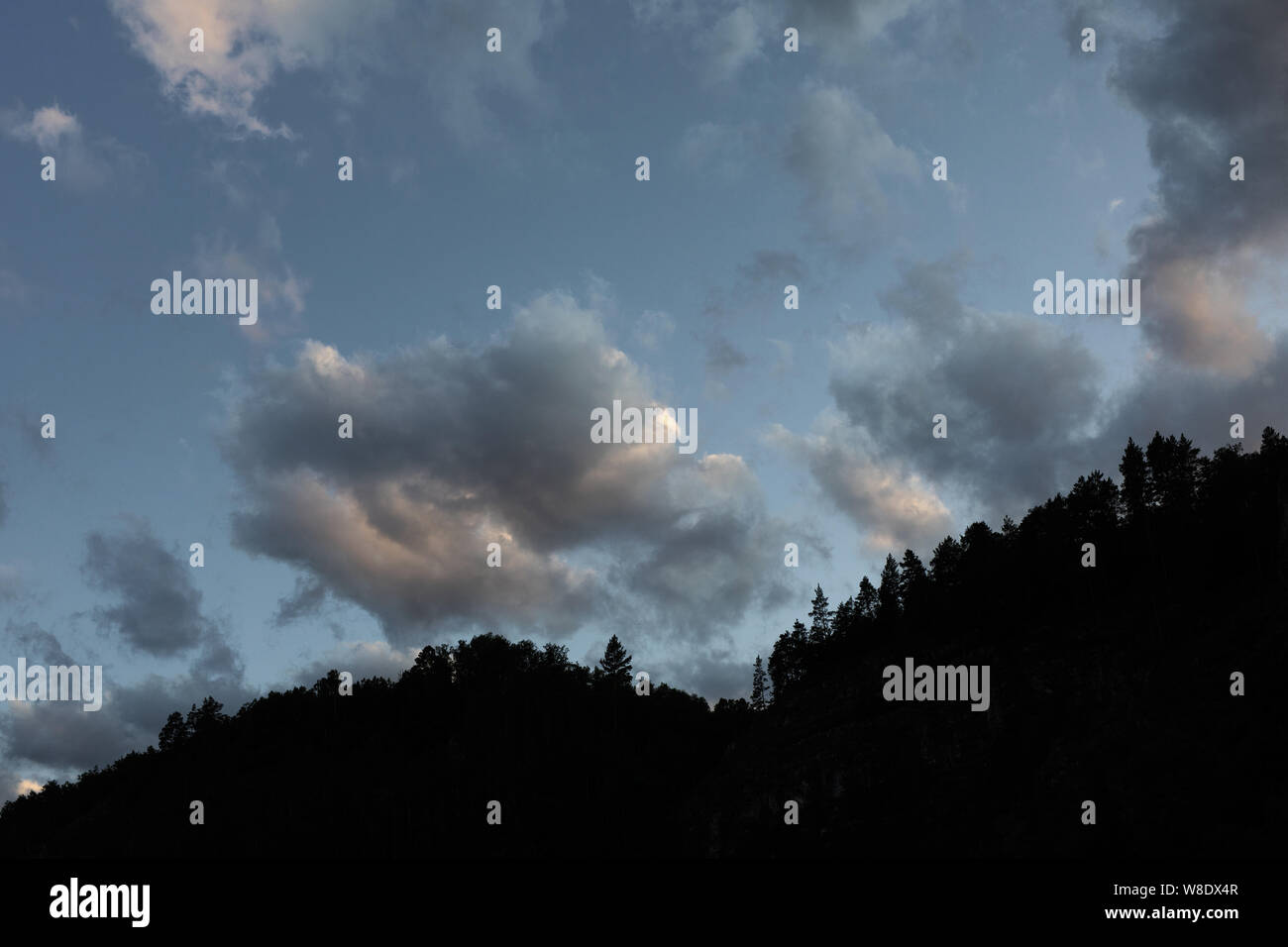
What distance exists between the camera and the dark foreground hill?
64.9m

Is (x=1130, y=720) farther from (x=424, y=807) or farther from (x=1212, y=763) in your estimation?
(x=424, y=807)

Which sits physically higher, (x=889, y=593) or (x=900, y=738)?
(x=889, y=593)

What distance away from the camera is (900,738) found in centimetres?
9138

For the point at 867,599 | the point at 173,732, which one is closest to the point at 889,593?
the point at 867,599

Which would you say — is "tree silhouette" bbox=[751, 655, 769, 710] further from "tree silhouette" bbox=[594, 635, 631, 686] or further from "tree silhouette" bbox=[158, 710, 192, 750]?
"tree silhouette" bbox=[158, 710, 192, 750]

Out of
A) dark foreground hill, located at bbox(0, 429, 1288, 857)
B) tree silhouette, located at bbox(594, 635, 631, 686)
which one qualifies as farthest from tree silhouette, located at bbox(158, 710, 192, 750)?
tree silhouette, located at bbox(594, 635, 631, 686)

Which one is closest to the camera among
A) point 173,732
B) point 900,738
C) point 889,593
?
point 900,738

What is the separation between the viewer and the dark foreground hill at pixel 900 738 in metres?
64.9

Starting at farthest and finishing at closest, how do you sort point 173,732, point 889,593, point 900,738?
point 173,732
point 889,593
point 900,738

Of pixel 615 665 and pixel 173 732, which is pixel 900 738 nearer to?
pixel 615 665

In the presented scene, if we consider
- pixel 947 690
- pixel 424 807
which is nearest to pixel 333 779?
pixel 424 807
